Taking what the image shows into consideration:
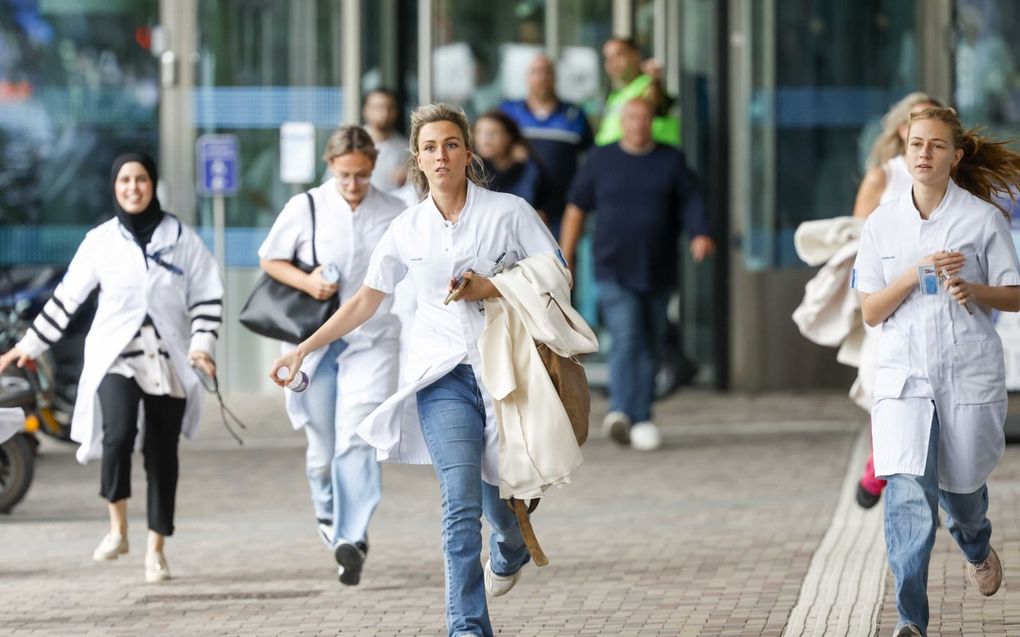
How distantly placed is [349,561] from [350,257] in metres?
1.24

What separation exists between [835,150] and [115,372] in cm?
823

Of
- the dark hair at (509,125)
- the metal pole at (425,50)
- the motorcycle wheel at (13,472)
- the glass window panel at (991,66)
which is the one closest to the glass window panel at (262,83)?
the metal pole at (425,50)

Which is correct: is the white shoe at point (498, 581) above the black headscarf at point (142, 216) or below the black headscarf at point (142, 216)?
below

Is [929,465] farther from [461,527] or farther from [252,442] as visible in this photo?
[252,442]

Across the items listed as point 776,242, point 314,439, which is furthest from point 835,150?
point 314,439

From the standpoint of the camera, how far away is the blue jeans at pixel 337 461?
783 cm

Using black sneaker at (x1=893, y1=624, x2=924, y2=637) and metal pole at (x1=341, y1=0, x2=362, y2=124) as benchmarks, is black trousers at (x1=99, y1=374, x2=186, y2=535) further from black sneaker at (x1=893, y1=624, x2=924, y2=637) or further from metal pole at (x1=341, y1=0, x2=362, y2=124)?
metal pole at (x1=341, y1=0, x2=362, y2=124)

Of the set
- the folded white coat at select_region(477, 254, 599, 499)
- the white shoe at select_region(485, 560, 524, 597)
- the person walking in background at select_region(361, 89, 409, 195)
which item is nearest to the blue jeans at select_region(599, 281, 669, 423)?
the person walking in background at select_region(361, 89, 409, 195)

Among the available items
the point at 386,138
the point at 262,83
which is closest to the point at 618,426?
the point at 386,138

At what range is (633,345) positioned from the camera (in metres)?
12.1

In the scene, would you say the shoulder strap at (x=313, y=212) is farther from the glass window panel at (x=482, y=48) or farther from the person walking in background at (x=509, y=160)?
the glass window panel at (x=482, y=48)

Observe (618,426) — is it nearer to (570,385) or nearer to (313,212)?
(313,212)

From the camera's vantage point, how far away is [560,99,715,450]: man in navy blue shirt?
12.1m

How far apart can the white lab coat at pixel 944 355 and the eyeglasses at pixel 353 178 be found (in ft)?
8.08
